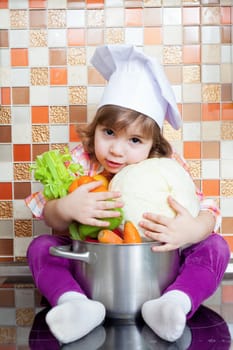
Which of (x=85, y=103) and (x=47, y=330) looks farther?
(x=85, y=103)

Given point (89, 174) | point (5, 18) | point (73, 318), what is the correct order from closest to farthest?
point (73, 318) → point (89, 174) → point (5, 18)

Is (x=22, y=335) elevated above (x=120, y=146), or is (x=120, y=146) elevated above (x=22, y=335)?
(x=120, y=146)

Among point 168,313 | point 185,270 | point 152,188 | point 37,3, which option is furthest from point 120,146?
point 37,3

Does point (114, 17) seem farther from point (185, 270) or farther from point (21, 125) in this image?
point (185, 270)

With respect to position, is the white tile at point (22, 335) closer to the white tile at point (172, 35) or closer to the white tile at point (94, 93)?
the white tile at point (94, 93)

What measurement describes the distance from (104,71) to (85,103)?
0.19 metres

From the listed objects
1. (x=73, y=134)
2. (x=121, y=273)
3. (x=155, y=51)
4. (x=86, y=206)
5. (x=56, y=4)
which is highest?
(x=56, y=4)

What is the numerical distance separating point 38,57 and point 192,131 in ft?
1.39

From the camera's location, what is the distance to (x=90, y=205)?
3.09 ft

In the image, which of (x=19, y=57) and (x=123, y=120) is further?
(x=19, y=57)

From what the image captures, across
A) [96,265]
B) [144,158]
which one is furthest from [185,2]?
[96,265]

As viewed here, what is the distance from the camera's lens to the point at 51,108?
134cm

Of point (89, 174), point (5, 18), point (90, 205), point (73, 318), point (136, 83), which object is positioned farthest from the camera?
point (5, 18)

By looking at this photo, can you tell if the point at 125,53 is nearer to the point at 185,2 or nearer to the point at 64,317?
the point at 185,2
